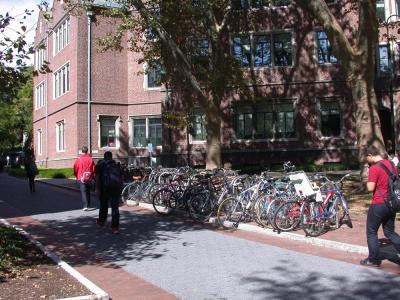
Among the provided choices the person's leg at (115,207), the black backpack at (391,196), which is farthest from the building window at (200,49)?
the black backpack at (391,196)

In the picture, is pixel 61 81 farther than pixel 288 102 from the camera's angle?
Yes

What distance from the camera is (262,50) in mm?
Result: 31156

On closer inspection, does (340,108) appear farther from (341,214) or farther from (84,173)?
(341,214)

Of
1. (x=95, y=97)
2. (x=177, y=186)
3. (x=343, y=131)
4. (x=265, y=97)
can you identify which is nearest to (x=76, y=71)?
(x=95, y=97)

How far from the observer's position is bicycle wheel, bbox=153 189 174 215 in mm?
14250

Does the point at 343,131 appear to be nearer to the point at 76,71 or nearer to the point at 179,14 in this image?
the point at 179,14

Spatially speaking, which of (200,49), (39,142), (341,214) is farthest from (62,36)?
(341,214)

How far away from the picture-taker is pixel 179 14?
2147 cm

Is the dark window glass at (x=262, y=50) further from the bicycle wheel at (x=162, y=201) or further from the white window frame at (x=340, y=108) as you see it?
the bicycle wheel at (x=162, y=201)

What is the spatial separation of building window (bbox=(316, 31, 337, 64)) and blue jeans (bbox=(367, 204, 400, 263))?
23.6 m

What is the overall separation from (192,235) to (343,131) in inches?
810

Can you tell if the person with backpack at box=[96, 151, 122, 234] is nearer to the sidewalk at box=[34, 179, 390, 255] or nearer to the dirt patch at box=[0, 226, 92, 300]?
the dirt patch at box=[0, 226, 92, 300]

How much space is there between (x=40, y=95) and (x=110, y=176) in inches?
1485

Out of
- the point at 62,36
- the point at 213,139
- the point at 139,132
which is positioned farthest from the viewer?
the point at 62,36
